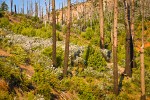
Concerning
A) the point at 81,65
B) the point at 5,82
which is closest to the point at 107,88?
the point at 81,65

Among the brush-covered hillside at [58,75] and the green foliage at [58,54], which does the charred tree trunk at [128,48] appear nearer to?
the brush-covered hillside at [58,75]

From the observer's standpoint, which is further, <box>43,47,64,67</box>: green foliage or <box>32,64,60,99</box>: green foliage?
<box>43,47,64,67</box>: green foliage

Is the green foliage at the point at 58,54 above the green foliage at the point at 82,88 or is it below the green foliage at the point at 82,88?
above

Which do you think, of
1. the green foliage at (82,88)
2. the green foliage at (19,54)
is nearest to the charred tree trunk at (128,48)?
the green foliage at (82,88)

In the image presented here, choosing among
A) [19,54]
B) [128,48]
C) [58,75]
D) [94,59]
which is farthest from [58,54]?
[128,48]

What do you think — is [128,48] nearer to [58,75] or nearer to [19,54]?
[58,75]

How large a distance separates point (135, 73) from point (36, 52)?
305 inches

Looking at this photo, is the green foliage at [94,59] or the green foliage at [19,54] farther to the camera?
the green foliage at [94,59]

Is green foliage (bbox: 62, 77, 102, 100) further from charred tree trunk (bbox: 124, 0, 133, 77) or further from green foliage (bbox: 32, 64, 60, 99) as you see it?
charred tree trunk (bbox: 124, 0, 133, 77)

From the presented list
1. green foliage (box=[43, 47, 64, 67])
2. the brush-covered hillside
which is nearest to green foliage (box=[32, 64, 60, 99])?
the brush-covered hillside

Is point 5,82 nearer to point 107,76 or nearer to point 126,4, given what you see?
point 107,76

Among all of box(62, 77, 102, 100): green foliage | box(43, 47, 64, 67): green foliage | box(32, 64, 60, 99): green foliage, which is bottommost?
box(62, 77, 102, 100): green foliage

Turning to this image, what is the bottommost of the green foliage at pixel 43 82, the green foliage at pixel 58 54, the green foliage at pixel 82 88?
the green foliage at pixel 82 88

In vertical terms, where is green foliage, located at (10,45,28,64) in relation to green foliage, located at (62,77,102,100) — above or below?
above
